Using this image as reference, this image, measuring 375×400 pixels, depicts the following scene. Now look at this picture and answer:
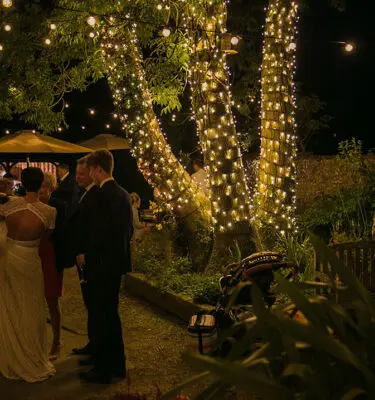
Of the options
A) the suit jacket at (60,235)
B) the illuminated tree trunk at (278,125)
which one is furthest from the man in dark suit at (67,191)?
the illuminated tree trunk at (278,125)

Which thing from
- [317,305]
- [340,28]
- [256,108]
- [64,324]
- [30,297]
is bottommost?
[64,324]

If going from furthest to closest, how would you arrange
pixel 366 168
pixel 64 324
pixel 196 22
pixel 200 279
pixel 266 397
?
1. pixel 366 168
2. pixel 196 22
3. pixel 200 279
4. pixel 64 324
5. pixel 266 397

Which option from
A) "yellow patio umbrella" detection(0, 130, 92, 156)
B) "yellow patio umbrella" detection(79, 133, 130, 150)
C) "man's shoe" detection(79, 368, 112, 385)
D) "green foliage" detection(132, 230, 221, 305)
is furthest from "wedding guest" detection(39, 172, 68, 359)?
"yellow patio umbrella" detection(79, 133, 130, 150)

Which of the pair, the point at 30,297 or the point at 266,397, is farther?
the point at 30,297

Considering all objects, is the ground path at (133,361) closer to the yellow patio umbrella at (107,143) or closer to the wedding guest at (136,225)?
the wedding guest at (136,225)

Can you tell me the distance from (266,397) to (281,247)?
706cm

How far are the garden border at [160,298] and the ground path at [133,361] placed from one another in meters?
0.13

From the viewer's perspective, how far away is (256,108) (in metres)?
19.6

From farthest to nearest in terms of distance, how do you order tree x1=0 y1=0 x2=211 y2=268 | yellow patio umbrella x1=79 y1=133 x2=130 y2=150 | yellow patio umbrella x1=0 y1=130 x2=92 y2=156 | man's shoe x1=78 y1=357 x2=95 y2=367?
yellow patio umbrella x1=79 y1=133 x2=130 y2=150
yellow patio umbrella x1=0 y1=130 x2=92 y2=156
tree x1=0 y1=0 x2=211 y2=268
man's shoe x1=78 y1=357 x2=95 y2=367

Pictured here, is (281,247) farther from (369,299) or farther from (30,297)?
(369,299)

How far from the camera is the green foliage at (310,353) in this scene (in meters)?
2.76

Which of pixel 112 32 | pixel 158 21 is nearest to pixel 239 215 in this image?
pixel 112 32

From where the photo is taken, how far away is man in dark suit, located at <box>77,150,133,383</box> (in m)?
6.21

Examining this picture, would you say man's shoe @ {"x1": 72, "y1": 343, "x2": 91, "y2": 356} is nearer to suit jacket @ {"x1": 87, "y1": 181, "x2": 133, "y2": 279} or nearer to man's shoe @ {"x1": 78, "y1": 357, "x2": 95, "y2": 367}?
man's shoe @ {"x1": 78, "y1": 357, "x2": 95, "y2": 367}
